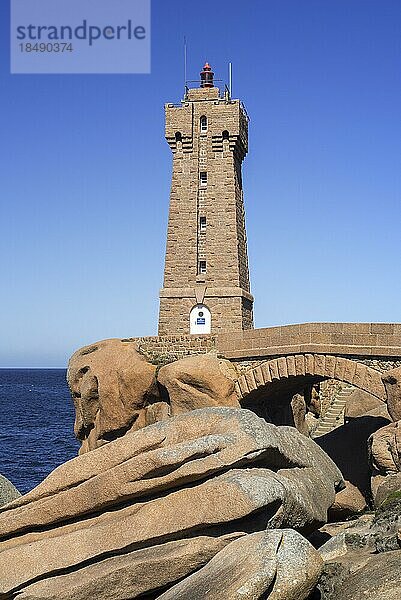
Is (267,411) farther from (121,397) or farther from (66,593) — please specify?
(66,593)

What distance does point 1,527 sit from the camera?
13.8 meters

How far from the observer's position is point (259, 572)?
10.3m

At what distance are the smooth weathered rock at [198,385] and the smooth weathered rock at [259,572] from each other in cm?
1402

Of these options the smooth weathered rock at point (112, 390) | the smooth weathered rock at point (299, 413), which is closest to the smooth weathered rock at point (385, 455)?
the smooth weathered rock at point (112, 390)

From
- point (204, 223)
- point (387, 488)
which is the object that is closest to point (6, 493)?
point (387, 488)

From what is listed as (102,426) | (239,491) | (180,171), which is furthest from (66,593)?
(180,171)

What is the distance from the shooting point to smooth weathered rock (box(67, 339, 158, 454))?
88.2 ft

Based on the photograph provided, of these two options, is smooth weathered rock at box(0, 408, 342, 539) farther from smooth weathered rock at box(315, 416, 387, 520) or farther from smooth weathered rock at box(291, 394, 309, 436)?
smooth weathered rock at box(291, 394, 309, 436)

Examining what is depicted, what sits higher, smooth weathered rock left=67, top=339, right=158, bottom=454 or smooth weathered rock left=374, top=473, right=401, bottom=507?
smooth weathered rock left=67, top=339, right=158, bottom=454

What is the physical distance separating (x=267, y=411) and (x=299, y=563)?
58.9 ft

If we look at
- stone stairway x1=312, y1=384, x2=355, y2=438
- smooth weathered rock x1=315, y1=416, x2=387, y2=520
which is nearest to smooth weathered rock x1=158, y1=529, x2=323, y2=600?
smooth weathered rock x1=315, y1=416, x2=387, y2=520

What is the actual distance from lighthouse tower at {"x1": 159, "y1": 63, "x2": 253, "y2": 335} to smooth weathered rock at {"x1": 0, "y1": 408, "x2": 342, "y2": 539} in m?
19.2

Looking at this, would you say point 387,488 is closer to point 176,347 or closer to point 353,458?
point 353,458

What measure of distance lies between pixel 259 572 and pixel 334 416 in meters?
23.4
